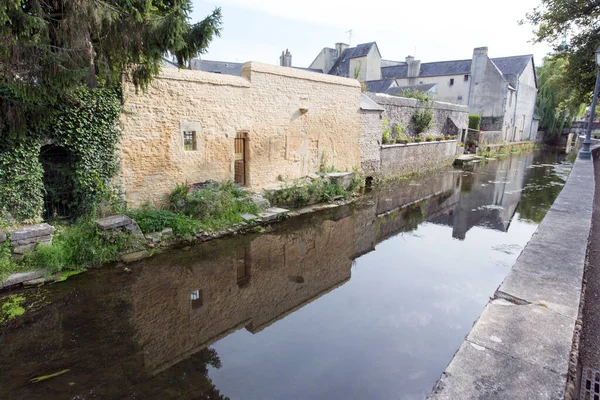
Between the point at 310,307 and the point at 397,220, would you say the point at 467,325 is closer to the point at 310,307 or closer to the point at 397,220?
the point at 310,307

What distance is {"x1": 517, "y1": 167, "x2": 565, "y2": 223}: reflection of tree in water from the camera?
32.0ft

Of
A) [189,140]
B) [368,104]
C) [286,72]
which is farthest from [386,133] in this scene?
[189,140]

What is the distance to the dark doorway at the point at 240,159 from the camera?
919cm

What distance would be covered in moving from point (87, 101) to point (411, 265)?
6310mm

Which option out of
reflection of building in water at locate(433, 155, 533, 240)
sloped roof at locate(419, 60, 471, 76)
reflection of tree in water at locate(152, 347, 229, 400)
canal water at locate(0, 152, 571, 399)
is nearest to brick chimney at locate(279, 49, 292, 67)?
reflection of building in water at locate(433, 155, 533, 240)

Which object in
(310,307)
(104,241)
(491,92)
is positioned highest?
(491,92)

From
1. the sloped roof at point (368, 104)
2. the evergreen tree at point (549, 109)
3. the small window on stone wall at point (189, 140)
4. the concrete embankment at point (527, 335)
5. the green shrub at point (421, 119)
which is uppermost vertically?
the evergreen tree at point (549, 109)

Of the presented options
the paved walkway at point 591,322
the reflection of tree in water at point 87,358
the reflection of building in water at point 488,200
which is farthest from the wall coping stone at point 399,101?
the reflection of tree in water at point 87,358

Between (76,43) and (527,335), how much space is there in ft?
20.7

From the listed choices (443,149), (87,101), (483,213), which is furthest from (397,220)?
(443,149)

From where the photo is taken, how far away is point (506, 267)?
6.07 meters

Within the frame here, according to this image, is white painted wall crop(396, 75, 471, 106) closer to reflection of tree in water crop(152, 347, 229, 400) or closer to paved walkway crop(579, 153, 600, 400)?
paved walkway crop(579, 153, 600, 400)

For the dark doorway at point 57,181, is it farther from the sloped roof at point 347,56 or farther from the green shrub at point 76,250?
the sloped roof at point 347,56

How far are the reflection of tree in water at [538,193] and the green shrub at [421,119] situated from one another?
16.0ft
